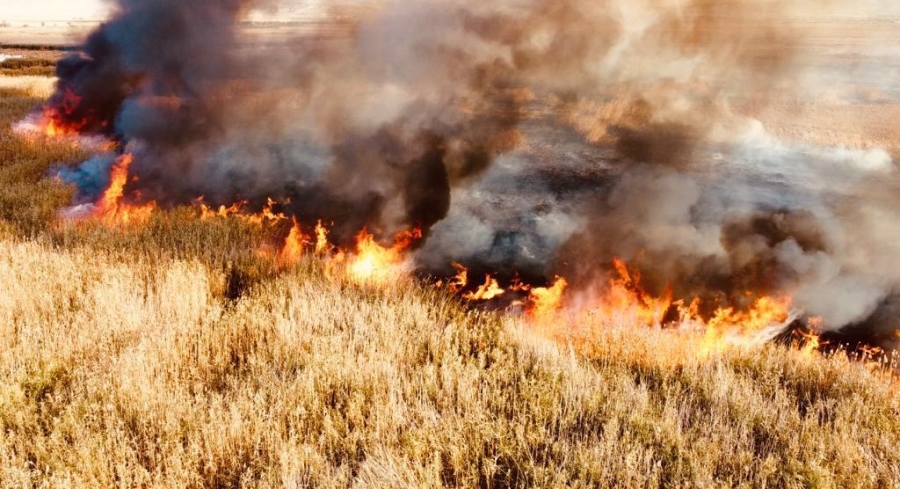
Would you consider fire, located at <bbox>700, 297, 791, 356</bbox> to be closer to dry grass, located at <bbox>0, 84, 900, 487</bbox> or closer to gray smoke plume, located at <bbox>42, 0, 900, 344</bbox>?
gray smoke plume, located at <bbox>42, 0, 900, 344</bbox>

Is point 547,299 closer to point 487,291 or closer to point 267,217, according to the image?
point 487,291

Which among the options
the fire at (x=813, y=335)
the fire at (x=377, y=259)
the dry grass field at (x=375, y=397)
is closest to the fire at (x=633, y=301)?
the dry grass field at (x=375, y=397)

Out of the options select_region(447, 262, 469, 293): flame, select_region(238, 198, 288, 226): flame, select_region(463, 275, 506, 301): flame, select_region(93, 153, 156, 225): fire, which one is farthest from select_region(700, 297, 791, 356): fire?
select_region(93, 153, 156, 225): fire

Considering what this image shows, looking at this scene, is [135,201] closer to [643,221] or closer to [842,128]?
[643,221]

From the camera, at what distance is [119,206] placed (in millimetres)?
8406

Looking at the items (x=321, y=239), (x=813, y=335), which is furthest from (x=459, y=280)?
(x=813, y=335)

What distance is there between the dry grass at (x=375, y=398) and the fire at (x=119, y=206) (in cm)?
235

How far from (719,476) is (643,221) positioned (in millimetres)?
6671

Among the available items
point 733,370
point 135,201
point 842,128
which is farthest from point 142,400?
point 842,128

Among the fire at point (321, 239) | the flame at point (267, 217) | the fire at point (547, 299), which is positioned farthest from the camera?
the flame at point (267, 217)

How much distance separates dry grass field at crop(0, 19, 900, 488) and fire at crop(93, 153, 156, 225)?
2.22 m

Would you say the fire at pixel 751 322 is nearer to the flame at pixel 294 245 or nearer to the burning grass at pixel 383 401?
the burning grass at pixel 383 401

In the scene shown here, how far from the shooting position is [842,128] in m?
19.2

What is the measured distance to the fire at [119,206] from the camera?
25.2ft
